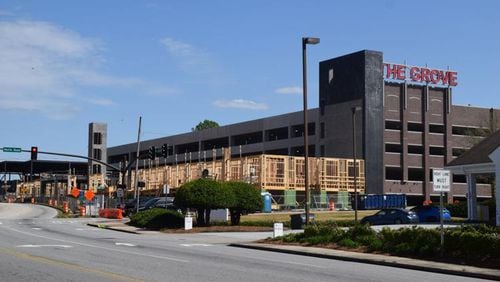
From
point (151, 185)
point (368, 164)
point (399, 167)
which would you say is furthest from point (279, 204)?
point (151, 185)

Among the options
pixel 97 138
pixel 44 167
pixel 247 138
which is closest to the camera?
pixel 247 138

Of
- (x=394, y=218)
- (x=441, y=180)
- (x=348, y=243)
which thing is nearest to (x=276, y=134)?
(x=394, y=218)

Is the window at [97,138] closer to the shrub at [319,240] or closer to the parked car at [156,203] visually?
the parked car at [156,203]

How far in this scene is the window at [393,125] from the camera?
8650 cm

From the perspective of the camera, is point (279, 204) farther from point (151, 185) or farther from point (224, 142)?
point (224, 142)

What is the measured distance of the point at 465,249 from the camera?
1991 cm

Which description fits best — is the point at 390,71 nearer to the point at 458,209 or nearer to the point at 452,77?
the point at 452,77

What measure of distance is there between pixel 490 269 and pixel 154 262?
8.84m

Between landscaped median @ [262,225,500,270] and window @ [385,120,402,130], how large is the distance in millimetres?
61066

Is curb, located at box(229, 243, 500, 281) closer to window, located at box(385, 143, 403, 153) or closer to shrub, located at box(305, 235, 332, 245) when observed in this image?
shrub, located at box(305, 235, 332, 245)

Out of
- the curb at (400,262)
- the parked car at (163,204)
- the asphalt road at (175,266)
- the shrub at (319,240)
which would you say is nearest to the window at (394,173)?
the parked car at (163,204)

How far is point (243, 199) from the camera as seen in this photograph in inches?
1556

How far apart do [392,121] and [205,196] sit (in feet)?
173

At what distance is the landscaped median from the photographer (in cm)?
1930
